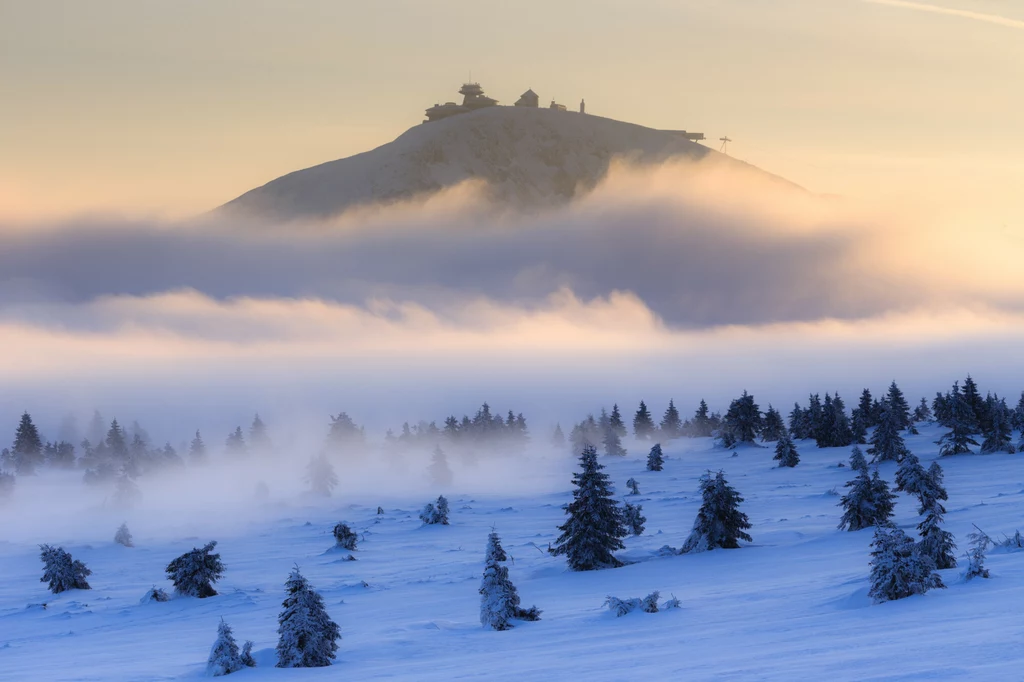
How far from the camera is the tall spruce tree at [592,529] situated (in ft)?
149

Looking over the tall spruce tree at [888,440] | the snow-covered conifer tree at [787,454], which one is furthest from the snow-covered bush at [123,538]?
the tall spruce tree at [888,440]

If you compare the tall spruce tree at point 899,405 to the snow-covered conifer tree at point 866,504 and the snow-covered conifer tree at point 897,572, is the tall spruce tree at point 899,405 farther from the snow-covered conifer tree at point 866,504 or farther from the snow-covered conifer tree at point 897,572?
the snow-covered conifer tree at point 897,572

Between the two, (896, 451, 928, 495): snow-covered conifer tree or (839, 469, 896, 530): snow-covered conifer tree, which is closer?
(839, 469, 896, 530): snow-covered conifer tree

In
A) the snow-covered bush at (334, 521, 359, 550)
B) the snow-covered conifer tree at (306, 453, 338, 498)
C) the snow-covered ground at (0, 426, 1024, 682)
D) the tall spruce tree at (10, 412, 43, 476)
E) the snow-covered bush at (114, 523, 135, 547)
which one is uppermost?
the tall spruce tree at (10, 412, 43, 476)

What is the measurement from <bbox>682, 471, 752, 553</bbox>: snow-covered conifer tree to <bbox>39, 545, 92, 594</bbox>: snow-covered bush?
30.6 m

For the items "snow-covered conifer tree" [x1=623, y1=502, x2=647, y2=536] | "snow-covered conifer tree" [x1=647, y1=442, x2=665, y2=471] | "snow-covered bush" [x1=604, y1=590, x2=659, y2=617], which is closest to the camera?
"snow-covered bush" [x1=604, y1=590, x2=659, y2=617]

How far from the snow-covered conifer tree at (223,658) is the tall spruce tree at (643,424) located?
5884 inches

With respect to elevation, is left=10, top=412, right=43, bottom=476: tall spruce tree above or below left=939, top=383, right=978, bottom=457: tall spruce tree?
above

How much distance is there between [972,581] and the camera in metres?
26.8

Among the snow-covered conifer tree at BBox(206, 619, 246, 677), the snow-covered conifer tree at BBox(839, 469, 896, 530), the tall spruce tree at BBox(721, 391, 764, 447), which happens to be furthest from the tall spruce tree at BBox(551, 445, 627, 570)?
the tall spruce tree at BBox(721, 391, 764, 447)

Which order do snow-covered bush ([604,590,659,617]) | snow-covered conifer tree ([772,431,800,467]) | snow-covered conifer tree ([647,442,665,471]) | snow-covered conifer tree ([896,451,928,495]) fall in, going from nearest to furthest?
snow-covered bush ([604,590,659,617])
snow-covered conifer tree ([896,451,928,495])
snow-covered conifer tree ([772,431,800,467])
snow-covered conifer tree ([647,442,665,471])

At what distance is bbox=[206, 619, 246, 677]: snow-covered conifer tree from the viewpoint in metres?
27.5

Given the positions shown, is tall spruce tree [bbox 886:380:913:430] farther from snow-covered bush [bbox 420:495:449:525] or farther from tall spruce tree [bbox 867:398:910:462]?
snow-covered bush [bbox 420:495:449:525]

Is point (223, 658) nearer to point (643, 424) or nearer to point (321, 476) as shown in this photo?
point (321, 476)
